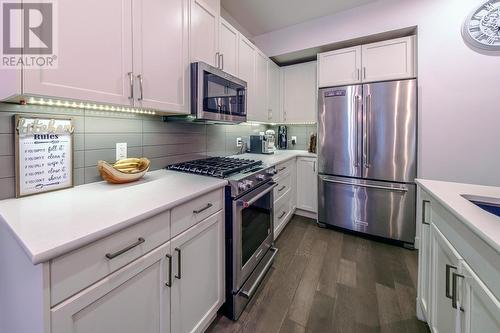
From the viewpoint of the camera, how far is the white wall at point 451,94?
194 cm

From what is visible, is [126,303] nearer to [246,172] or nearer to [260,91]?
[246,172]

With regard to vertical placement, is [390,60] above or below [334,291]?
above

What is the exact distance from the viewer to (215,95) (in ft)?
5.62

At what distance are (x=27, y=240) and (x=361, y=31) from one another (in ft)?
10.3

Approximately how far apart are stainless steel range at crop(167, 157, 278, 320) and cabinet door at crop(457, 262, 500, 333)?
3.44 feet

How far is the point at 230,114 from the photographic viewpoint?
1.88m

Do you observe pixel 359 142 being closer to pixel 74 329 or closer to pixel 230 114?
pixel 230 114

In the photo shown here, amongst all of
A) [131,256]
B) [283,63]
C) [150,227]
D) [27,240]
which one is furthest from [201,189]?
[283,63]

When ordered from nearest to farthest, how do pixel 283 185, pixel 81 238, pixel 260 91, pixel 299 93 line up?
pixel 81 238 < pixel 283 185 < pixel 260 91 < pixel 299 93

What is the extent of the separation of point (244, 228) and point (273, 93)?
88.7 inches

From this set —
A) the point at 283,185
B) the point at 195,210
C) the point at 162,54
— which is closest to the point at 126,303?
the point at 195,210

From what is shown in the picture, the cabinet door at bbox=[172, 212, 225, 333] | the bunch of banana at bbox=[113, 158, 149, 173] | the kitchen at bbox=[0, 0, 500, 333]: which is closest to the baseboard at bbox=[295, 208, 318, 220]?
the kitchen at bbox=[0, 0, 500, 333]

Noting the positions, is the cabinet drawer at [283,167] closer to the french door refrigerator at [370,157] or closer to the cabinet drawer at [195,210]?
the french door refrigerator at [370,157]

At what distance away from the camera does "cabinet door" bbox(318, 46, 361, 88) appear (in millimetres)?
2467
